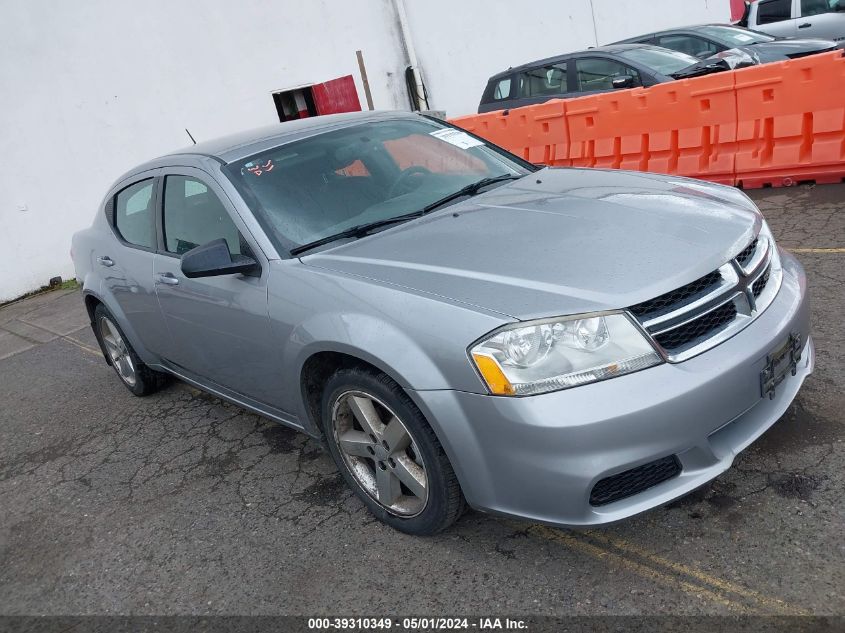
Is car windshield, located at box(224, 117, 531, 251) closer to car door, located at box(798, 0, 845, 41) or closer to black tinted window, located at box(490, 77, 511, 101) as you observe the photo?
black tinted window, located at box(490, 77, 511, 101)

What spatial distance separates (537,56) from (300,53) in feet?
19.4

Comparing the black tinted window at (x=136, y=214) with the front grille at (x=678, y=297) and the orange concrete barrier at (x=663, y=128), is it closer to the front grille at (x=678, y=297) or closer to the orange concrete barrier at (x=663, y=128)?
the front grille at (x=678, y=297)

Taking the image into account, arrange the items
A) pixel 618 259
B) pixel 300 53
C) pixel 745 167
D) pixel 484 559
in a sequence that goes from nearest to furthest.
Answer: pixel 618 259 → pixel 484 559 → pixel 745 167 → pixel 300 53

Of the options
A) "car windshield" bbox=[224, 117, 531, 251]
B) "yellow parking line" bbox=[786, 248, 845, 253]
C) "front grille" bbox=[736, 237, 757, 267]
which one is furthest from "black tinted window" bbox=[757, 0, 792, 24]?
"front grille" bbox=[736, 237, 757, 267]

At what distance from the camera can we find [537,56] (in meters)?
17.0

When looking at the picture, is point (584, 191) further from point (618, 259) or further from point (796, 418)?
point (796, 418)

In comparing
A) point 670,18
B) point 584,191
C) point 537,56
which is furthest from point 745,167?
point 670,18

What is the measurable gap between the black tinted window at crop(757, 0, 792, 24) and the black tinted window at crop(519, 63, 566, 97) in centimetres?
611

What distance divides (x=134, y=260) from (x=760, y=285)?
10.7 ft

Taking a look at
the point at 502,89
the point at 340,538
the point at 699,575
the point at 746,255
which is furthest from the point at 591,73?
the point at 699,575

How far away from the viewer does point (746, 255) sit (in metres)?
2.95

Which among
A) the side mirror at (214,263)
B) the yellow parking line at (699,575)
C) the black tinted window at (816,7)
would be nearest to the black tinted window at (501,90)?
the black tinted window at (816,7)

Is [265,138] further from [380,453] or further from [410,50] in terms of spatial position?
[410,50]

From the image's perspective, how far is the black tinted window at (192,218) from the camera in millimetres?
3656
